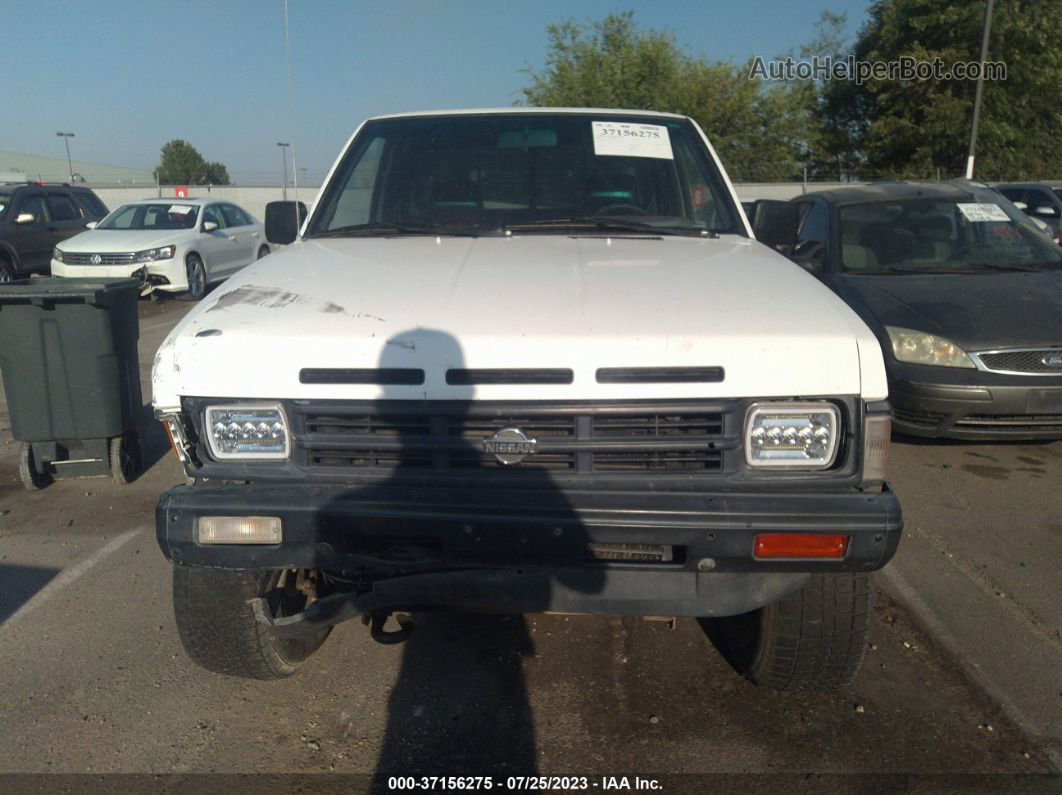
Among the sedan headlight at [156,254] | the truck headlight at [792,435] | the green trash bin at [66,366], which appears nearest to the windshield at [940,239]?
the truck headlight at [792,435]

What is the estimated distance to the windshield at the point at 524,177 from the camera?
3863 millimetres

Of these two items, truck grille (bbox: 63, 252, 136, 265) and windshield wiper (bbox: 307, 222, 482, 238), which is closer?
windshield wiper (bbox: 307, 222, 482, 238)

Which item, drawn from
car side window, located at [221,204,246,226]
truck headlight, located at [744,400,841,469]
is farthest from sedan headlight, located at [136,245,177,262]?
truck headlight, located at [744,400,841,469]

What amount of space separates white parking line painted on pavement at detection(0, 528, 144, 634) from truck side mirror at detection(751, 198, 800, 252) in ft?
11.4

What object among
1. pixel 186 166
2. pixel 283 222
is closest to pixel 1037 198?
pixel 283 222

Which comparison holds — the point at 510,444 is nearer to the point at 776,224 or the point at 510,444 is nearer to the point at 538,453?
the point at 538,453

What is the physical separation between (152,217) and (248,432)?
43.6 feet

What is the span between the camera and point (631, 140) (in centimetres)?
407

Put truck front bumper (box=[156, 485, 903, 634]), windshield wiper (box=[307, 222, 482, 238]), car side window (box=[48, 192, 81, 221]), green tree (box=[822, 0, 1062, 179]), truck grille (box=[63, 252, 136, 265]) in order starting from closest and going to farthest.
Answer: truck front bumper (box=[156, 485, 903, 634]), windshield wiper (box=[307, 222, 482, 238]), truck grille (box=[63, 252, 136, 265]), car side window (box=[48, 192, 81, 221]), green tree (box=[822, 0, 1062, 179])

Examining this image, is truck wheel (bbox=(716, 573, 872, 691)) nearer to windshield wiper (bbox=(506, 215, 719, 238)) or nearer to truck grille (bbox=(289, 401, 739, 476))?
truck grille (bbox=(289, 401, 739, 476))

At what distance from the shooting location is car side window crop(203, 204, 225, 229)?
14586 mm

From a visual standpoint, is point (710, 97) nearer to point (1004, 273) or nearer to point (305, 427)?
point (1004, 273)

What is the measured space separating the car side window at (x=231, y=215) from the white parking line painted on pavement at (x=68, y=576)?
38.9 feet

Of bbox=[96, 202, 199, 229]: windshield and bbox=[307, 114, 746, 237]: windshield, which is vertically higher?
bbox=[307, 114, 746, 237]: windshield
